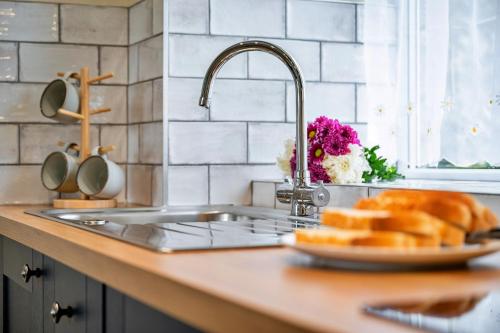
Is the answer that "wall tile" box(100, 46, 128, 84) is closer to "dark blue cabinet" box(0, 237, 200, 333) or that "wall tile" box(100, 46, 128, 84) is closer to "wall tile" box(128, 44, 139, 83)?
"wall tile" box(128, 44, 139, 83)

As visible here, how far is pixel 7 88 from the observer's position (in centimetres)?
247

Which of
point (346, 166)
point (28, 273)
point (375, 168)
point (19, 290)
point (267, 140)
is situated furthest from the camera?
point (267, 140)

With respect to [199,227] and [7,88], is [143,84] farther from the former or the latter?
[199,227]

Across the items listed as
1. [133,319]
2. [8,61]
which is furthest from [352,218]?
[8,61]

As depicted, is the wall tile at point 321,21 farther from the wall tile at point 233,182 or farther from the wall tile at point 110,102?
the wall tile at point 110,102

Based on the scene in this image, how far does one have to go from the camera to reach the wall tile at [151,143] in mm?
2311

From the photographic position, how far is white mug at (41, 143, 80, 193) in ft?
7.75

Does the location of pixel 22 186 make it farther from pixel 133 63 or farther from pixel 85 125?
pixel 133 63

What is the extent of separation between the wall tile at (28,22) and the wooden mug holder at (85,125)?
0.15 metres

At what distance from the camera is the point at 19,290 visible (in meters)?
1.93

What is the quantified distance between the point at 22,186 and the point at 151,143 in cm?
46

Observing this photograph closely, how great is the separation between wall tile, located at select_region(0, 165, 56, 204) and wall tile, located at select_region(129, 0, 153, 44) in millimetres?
520

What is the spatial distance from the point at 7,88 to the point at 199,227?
43.0 inches

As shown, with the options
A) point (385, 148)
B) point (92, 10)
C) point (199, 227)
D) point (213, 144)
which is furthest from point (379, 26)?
point (199, 227)
